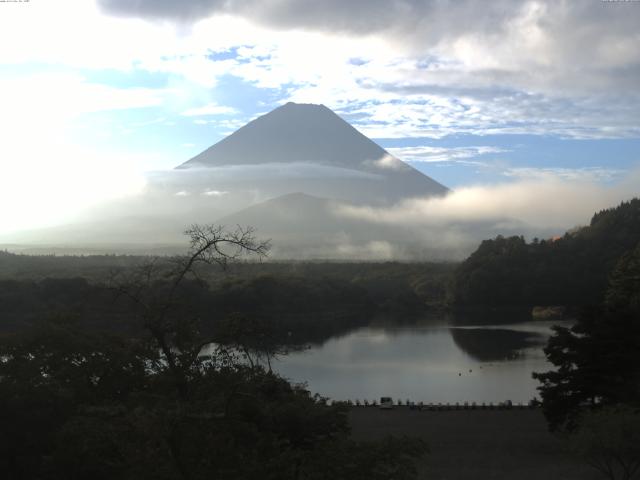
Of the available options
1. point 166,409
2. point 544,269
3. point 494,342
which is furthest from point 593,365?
point 544,269

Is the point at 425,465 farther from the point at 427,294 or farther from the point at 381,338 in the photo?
the point at 427,294

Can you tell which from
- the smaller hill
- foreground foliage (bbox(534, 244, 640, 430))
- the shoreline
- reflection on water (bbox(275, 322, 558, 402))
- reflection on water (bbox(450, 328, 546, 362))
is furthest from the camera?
the smaller hill

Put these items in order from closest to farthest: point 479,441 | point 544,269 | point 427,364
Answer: point 479,441
point 427,364
point 544,269

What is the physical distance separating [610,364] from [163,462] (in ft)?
32.6

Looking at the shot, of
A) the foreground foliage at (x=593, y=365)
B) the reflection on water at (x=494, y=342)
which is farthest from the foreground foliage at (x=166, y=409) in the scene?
the reflection on water at (x=494, y=342)

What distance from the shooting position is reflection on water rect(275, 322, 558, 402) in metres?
19.7

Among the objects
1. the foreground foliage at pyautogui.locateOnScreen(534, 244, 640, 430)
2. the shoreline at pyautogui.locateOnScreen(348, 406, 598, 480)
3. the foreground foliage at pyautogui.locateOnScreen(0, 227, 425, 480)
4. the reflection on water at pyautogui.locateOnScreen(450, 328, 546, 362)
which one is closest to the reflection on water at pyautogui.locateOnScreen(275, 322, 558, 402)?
the reflection on water at pyautogui.locateOnScreen(450, 328, 546, 362)

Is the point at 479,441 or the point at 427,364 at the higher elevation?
the point at 479,441

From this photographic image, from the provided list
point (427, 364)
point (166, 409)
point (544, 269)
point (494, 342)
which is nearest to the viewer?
point (166, 409)

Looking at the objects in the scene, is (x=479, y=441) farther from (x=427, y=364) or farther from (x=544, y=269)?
(x=544, y=269)

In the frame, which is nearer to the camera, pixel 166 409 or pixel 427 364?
pixel 166 409

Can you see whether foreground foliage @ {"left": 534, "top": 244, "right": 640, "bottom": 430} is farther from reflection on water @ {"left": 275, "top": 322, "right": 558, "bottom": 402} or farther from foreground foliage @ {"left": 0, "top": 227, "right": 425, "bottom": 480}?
reflection on water @ {"left": 275, "top": 322, "right": 558, "bottom": 402}

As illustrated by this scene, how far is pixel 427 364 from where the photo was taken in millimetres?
24891

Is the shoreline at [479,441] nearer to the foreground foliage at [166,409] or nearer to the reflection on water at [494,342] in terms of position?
the foreground foliage at [166,409]
